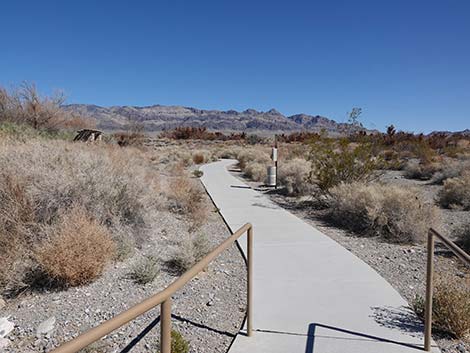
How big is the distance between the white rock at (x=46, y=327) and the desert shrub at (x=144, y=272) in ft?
4.76

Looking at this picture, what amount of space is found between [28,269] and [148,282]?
5.76 ft

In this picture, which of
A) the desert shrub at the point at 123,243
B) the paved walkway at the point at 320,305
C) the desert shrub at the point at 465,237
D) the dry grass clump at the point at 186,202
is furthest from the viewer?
the dry grass clump at the point at 186,202

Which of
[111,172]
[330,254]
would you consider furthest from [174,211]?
[330,254]

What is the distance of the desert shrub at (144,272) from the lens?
6.38 m

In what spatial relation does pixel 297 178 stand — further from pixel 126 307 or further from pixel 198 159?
pixel 198 159

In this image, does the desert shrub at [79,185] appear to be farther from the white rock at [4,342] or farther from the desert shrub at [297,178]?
the desert shrub at [297,178]

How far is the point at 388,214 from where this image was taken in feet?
32.2

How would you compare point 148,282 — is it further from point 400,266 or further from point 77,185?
point 400,266

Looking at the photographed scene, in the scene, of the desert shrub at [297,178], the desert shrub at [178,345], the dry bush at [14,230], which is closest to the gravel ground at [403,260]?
the desert shrub at [178,345]

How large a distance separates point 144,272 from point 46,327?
5.40ft

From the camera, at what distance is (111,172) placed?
8.88 m

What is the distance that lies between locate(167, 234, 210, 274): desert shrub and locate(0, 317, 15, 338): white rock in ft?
8.63

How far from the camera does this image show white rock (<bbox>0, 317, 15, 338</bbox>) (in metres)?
4.91

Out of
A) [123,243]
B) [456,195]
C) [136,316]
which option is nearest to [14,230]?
[123,243]
